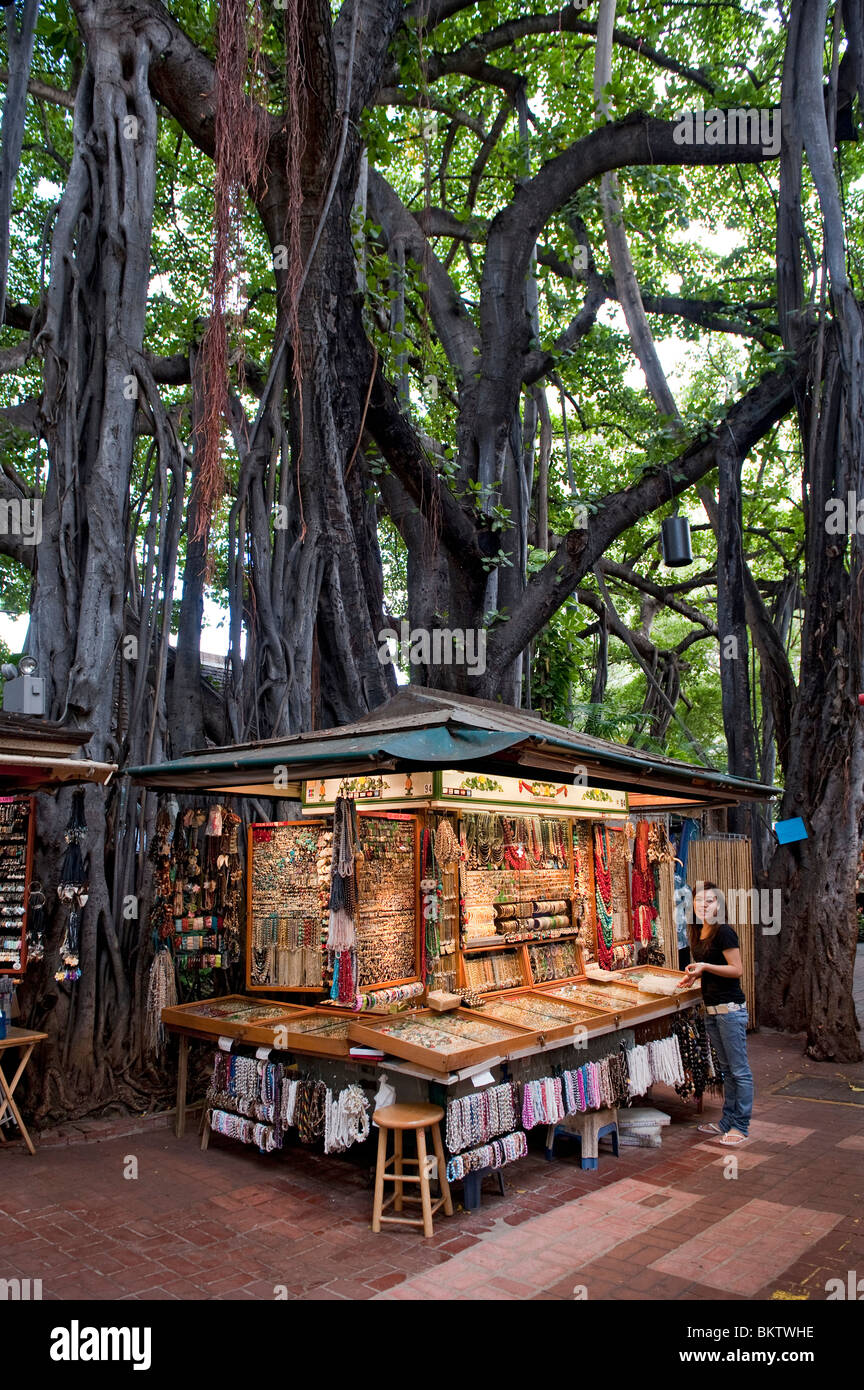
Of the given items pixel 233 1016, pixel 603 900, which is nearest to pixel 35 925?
pixel 233 1016

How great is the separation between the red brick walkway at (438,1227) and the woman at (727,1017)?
6.3 inches

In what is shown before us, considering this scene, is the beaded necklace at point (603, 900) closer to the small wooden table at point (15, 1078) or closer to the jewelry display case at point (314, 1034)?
the jewelry display case at point (314, 1034)

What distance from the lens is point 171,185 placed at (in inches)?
358

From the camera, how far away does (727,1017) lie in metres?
4.67

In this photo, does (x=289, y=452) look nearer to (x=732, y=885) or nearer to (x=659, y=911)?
(x=659, y=911)

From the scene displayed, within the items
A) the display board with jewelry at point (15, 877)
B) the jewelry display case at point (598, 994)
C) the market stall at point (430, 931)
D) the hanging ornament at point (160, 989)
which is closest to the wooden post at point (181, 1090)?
the market stall at point (430, 931)

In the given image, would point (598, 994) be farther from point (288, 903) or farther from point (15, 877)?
point (15, 877)

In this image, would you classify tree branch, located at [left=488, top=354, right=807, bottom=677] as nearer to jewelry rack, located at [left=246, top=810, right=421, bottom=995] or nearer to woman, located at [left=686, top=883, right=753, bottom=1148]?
jewelry rack, located at [left=246, top=810, right=421, bottom=995]

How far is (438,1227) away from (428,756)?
1.83 metres

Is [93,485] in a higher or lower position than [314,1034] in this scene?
higher

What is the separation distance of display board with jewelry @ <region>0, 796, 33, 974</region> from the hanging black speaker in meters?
5.71

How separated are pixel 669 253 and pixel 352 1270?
1058cm

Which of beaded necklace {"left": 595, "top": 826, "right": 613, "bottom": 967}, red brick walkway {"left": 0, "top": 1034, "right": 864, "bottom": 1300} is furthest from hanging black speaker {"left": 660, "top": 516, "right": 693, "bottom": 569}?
red brick walkway {"left": 0, "top": 1034, "right": 864, "bottom": 1300}

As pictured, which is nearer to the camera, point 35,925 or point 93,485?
point 35,925
